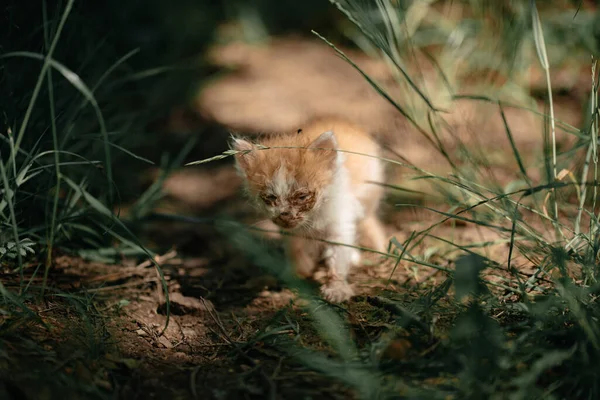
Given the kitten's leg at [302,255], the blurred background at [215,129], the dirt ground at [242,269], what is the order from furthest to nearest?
1. the kitten's leg at [302,255]
2. the blurred background at [215,129]
3. the dirt ground at [242,269]

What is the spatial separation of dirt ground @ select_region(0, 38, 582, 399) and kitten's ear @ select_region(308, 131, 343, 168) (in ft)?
1.07

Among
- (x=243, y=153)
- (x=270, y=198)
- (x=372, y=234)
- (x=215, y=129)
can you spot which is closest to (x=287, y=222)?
(x=270, y=198)

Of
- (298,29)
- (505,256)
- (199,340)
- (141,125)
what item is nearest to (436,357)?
(199,340)

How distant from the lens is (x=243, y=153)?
7.91ft

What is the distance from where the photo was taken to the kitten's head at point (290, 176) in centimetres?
236

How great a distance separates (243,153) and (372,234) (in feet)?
3.11

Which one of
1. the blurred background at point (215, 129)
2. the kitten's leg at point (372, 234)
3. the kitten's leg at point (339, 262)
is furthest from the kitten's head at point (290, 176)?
the kitten's leg at point (372, 234)

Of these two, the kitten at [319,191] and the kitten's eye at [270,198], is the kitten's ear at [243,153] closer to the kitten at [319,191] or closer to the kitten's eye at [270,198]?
the kitten at [319,191]

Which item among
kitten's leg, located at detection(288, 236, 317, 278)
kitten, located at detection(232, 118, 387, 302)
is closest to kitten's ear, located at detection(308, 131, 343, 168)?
kitten, located at detection(232, 118, 387, 302)

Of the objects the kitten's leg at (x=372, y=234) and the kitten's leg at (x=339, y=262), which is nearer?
the kitten's leg at (x=339, y=262)

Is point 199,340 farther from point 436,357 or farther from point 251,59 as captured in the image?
point 251,59

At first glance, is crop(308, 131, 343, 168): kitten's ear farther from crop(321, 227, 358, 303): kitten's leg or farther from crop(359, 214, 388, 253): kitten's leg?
crop(359, 214, 388, 253): kitten's leg

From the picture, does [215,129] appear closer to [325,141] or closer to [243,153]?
[243,153]

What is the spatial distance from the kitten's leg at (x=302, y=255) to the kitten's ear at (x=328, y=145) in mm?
464
